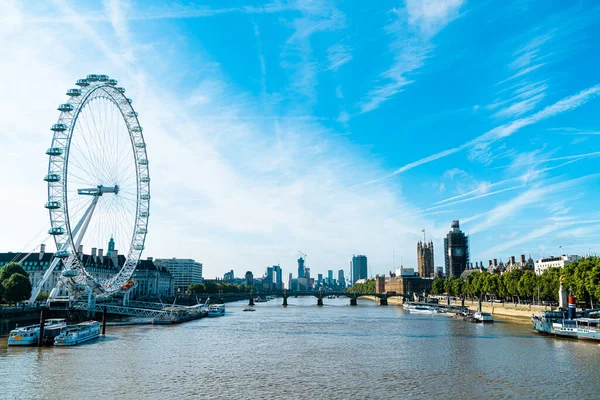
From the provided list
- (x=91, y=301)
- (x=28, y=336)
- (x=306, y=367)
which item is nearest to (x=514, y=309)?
(x=306, y=367)

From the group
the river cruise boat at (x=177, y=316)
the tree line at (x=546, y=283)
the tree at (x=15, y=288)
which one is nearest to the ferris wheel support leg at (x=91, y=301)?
the tree at (x=15, y=288)

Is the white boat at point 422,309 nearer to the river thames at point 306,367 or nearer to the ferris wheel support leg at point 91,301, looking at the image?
the river thames at point 306,367

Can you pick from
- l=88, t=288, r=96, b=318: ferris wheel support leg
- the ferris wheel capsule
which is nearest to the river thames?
l=88, t=288, r=96, b=318: ferris wheel support leg

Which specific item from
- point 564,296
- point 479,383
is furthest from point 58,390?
point 564,296

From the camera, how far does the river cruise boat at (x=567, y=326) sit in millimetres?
78562

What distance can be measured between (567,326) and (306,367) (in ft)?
161

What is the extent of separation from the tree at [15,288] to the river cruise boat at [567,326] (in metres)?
95.9

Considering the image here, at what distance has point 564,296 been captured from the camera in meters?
106

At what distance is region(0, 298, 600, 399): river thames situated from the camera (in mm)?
45219

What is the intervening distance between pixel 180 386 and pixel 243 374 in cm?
800

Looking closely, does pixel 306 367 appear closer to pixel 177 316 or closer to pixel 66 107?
pixel 66 107

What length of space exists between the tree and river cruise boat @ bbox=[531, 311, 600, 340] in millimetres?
95875

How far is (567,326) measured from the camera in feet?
273

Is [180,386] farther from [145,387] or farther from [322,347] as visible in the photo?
[322,347]
